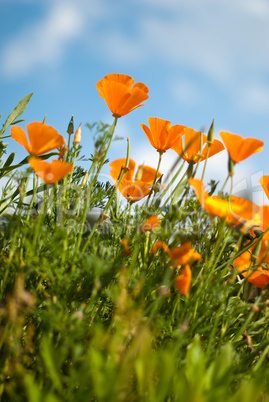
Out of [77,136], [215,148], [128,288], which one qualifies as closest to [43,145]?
[77,136]

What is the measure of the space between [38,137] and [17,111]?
1.98 feet

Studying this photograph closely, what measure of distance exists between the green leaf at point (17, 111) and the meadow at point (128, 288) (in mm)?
291

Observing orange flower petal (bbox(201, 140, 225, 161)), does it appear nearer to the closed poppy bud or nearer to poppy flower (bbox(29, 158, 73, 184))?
the closed poppy bud

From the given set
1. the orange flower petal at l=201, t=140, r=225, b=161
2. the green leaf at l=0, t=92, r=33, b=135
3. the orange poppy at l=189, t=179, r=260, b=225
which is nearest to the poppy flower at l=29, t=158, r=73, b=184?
the orange poppy at l=189, t=179, r=260, b=225

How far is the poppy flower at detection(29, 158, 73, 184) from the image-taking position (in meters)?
0.67

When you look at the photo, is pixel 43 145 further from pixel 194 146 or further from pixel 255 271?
pixel 255 271

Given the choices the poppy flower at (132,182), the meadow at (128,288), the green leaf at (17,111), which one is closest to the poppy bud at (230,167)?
the meadow at (128,288)

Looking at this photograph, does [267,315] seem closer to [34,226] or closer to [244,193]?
[244,193]

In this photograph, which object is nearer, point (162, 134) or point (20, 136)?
point (20, 136)

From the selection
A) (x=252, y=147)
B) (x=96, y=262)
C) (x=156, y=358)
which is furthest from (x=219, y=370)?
(x=252, y=147)

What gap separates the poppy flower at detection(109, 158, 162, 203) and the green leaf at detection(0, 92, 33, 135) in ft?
1.24

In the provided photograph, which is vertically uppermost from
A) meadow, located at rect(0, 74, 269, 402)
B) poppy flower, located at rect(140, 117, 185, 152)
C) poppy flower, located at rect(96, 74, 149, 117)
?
poppy flower, located at rect(96, 74, 149, 117)

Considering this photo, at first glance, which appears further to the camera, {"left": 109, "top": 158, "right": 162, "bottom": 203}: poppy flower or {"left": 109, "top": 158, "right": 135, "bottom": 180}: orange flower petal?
{"left": 109, "top": 158, "right": 135, "bottom": 180}: orange flower petal

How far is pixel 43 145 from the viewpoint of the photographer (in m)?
0.77
